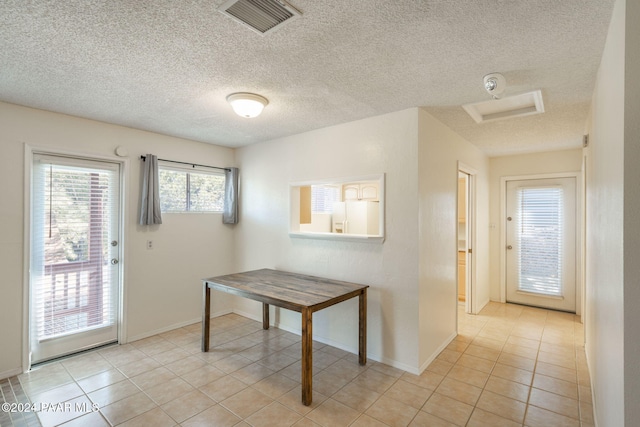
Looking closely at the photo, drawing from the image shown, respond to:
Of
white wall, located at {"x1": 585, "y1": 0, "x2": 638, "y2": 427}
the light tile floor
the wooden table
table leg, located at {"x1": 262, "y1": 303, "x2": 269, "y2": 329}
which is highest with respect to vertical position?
white wall, located at {"x1": 585, "y1": 0, "x2": 638, "y2": 427}

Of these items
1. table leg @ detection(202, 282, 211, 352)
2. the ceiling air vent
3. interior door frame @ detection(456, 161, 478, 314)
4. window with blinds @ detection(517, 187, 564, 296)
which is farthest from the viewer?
window with blinds @ detection(517, 187, 564, 296)

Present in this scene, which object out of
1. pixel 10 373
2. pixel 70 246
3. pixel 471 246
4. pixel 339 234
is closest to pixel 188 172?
pixel 70 246

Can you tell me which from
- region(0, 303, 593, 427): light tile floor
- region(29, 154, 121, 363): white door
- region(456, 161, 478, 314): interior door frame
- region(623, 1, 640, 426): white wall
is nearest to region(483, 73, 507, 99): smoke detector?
region(623, 1, 640, 426): white wall

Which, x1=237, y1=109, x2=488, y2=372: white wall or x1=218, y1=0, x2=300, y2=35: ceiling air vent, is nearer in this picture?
x1=218, y1=0, x2=300, y2=35: ceiling air vent

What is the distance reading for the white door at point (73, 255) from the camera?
288 centimetres

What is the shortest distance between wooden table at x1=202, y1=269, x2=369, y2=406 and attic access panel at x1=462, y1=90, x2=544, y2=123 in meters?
1.97

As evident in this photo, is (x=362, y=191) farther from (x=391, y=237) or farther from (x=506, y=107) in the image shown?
(x=506, y=107)

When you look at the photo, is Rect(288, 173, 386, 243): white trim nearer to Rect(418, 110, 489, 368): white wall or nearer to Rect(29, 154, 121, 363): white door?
Rect(418, 110, 489, 368): white wall

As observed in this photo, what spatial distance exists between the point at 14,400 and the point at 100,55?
262cm

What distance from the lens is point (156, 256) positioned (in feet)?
12.1

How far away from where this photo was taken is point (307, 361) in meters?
2.33

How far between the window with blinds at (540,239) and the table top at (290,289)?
10.8 feet

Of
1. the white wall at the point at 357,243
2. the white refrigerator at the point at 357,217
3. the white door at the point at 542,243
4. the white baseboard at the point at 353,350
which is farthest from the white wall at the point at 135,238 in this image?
the white door at the point at 542,243

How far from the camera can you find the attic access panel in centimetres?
256
